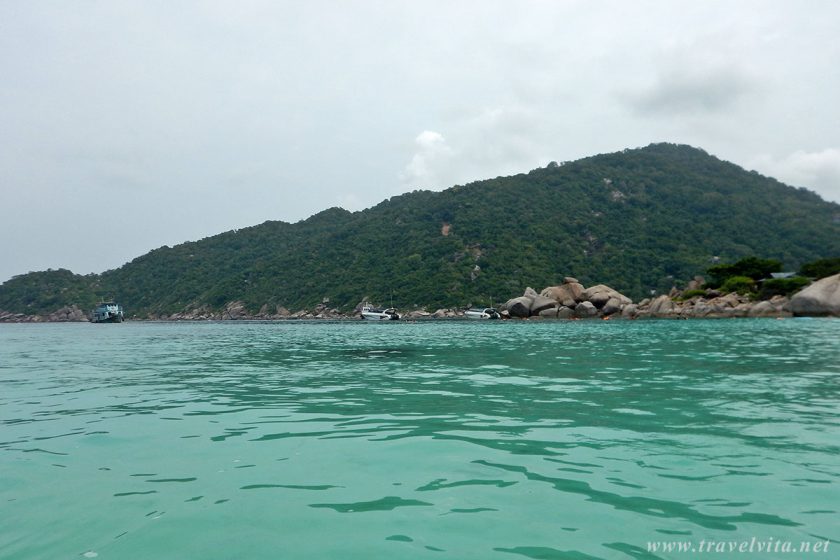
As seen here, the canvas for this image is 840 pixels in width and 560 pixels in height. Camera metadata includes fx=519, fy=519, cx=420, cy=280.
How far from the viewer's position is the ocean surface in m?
3.81

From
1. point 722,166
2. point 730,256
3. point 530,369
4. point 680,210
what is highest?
point 722,166

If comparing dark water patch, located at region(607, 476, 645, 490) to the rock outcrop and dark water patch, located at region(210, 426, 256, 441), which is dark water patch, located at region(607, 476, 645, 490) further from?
the rock outcrop

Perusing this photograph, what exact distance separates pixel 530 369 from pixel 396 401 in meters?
6.08

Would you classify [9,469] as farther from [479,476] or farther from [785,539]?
[785,539]

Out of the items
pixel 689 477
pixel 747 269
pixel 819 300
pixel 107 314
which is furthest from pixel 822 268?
pixel 107 314

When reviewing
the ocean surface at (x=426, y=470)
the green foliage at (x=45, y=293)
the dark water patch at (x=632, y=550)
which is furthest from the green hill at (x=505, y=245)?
the dark water patch at (x=632, y=550)

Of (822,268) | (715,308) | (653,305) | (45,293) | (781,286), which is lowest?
(715,308)

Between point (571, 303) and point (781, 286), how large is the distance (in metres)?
21.8

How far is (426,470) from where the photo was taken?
17.9ft

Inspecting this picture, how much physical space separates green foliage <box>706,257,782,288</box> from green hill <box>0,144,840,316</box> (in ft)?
42.2

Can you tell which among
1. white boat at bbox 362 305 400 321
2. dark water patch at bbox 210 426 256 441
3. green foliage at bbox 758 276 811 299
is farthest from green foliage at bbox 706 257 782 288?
dark water patch at bbox 210 426 256 441

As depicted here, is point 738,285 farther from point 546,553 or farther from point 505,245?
point 546,553

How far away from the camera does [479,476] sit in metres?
5.20

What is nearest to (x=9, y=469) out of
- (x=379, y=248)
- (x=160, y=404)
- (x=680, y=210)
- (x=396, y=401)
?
(x=160, y=404)
